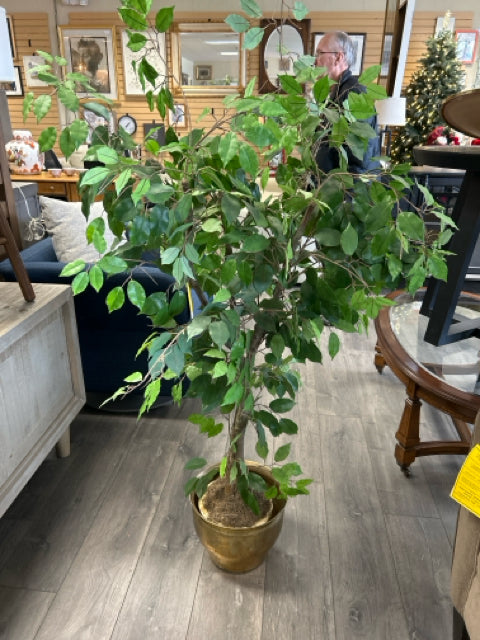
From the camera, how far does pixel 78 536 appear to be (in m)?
1.61

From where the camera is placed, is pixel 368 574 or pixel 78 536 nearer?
pixel 368 574

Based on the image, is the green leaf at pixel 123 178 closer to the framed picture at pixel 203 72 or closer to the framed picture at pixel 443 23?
the framed picture at pixel 203 72

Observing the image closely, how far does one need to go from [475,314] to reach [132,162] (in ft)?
5.81

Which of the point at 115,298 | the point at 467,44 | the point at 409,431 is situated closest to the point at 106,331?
the point at 115,298

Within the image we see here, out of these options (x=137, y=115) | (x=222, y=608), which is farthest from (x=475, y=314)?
(x=137, y=115)

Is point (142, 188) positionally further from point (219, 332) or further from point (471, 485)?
point (471, 485)

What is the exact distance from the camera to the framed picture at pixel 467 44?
5355 mm

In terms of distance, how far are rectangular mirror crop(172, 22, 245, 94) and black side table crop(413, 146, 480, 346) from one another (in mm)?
4652

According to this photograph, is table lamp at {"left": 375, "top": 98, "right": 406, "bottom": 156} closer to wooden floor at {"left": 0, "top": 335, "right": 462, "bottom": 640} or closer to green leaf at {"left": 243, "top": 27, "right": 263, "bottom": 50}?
wooden floor at {"left": 0, "top": 335, "right": 462, "bottom": 640}

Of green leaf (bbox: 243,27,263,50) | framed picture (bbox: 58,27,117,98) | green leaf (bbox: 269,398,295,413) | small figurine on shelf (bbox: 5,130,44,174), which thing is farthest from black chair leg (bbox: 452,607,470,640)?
framed picture (bbox: 58,27,117,98)

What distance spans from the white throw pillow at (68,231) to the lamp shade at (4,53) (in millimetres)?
599

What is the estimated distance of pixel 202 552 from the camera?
1.56m

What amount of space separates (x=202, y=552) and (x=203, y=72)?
5.41 metres

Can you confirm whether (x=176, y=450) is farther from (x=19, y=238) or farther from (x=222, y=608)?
(x=19, y=238)
